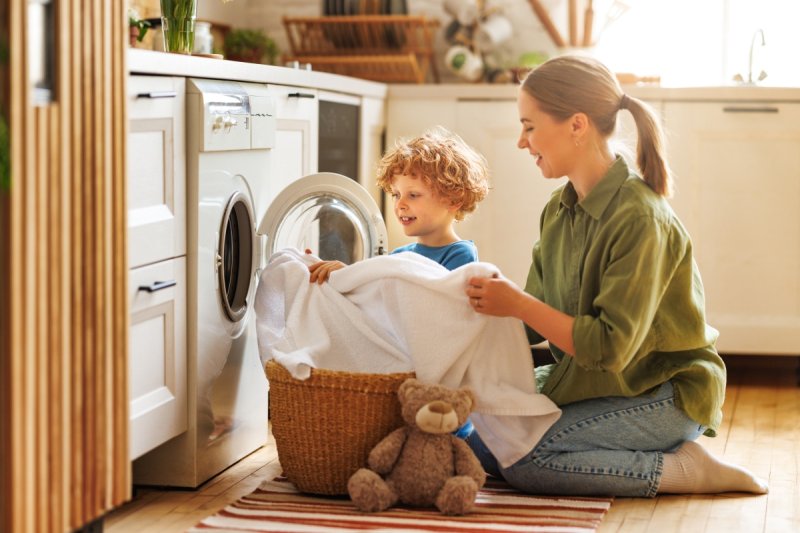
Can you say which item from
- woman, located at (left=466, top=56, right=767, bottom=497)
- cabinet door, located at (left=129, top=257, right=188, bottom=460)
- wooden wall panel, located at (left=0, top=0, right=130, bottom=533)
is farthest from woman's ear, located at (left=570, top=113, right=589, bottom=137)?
wooden wall panel, located at (left=0, top=0, right=130, bottom=533)

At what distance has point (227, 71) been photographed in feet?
7.34

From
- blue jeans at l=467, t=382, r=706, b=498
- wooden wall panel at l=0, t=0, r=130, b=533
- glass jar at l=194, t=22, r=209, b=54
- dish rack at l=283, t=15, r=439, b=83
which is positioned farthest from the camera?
dish rack at l=283, t=15, r=439, b=83

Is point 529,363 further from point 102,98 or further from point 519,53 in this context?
point 519,53

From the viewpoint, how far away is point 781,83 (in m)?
3.93

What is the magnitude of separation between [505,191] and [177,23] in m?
1.44

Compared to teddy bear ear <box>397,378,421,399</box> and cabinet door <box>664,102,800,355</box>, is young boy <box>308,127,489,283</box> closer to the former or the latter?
teddy bear ear <box>397,378,421,399</box>

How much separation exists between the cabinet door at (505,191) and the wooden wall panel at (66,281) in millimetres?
2035

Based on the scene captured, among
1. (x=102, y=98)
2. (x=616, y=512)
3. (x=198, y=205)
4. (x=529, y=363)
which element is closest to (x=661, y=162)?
(x=529, y=363)

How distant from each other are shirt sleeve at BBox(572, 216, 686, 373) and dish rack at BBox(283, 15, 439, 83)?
1.83m

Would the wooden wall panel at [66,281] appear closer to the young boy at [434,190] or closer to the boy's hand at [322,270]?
the boy's hand at [322,270]

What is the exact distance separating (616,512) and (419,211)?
750mm

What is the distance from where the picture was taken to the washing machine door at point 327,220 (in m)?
2.41

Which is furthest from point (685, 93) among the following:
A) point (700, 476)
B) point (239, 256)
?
point (239, 256)

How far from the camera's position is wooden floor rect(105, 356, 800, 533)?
2.02 metres
